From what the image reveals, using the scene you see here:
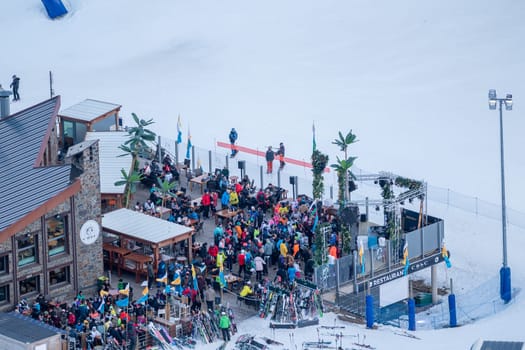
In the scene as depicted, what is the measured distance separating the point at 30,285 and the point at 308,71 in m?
34.9

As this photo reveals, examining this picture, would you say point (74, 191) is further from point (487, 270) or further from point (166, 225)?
point (487, 270)

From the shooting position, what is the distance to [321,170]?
4703cm

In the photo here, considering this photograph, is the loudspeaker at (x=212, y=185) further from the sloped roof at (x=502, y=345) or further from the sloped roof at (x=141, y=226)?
the sloped roof at (x=502, y=345)

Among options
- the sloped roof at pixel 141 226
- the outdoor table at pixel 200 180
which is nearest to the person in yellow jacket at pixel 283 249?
the sloped roof at pixel 141 226

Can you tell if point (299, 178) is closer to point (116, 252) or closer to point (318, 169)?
point (318, 169)

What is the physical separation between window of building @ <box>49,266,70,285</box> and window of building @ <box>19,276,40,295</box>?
0.53 metres

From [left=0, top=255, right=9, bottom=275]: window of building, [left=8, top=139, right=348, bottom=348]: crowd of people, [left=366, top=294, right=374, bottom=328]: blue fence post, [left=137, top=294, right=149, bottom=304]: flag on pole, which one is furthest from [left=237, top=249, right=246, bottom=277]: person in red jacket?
[left=0, top=255, right=9, bottom=275]: window of building

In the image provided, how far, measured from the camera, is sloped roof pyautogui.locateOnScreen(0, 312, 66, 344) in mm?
37500

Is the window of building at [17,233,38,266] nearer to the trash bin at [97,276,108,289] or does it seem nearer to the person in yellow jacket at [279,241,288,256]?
the trash bin at [97,276,108,289]

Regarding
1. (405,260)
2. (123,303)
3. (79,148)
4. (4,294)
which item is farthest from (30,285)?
(405,260)

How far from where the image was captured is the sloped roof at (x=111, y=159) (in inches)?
1908

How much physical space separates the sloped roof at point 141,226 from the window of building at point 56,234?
2350 mm

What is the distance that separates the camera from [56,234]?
42281 millimetres

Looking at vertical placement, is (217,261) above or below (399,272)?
above
